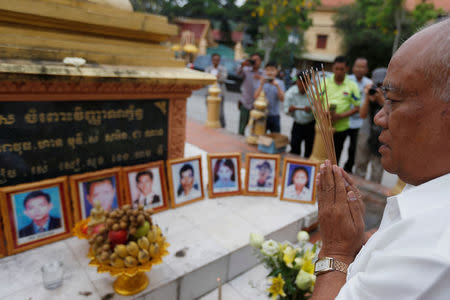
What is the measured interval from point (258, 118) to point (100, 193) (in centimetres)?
338

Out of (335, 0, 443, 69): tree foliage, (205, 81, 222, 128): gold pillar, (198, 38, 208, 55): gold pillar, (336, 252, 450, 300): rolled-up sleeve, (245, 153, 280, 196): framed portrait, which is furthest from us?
(198, 38, 208, 55): gold pillar

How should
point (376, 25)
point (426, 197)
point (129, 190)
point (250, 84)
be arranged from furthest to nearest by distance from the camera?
1. point (376, 25)
2. point (250, 84)
3. point (129, 190)
4. point (426, 197)

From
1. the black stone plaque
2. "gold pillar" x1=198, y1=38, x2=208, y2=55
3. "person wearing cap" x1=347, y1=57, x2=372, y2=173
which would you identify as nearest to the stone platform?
the black stone plaque

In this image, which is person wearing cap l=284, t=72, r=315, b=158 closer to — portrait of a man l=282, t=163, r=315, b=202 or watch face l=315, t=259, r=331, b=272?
portrait of a man l=282, t=163, r=315, b=202

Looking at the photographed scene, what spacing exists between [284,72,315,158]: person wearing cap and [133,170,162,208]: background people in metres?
2.62

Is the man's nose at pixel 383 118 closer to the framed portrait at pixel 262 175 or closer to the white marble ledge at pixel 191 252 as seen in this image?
the white marble ledge at pixel 191 252

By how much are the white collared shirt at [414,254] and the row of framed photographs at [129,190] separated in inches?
82.2

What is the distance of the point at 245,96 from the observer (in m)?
5.82

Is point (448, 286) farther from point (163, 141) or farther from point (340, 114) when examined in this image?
point (340, 114)

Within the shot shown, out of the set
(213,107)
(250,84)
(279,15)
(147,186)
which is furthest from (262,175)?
(279,15)

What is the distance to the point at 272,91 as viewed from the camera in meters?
5.23

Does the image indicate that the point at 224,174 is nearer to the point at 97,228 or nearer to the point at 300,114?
the point at 97,228

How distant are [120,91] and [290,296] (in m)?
1.91

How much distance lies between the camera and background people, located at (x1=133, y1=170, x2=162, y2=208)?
8.46 ft
